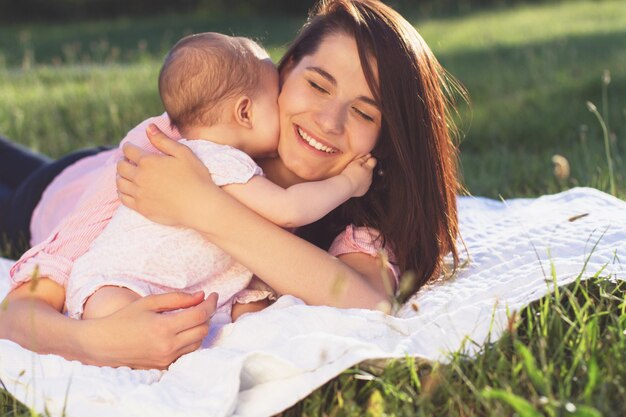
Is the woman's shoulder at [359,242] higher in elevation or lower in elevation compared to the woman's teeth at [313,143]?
lower

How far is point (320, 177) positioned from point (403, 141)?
297 mm

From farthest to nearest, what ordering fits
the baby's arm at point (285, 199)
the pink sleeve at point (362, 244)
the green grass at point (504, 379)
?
1. the pink sleeve at point (362, 244)
2. the baby's arm at point (285, 199)
3. the green grass at point (504, 379)

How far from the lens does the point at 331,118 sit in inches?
108

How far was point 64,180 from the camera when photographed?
388 cm

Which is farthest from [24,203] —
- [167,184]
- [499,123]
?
[499,123]

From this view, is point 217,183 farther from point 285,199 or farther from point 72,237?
point 72,237

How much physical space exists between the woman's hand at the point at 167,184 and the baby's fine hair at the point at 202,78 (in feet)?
0.38

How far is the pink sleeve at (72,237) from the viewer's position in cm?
278

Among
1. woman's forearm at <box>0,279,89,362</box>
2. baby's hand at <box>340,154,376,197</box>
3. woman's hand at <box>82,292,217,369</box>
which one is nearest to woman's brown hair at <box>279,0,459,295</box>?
baby's hand at <box>340,154,376,197</box>

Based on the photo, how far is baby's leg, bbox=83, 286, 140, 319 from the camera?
2436 millimetres

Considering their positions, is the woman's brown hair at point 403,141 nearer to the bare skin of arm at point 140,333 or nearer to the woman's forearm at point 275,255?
the woman's forearm at point 275,255

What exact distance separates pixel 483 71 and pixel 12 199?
4.87 m

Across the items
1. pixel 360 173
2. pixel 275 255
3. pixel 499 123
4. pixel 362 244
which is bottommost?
pixel 499 123

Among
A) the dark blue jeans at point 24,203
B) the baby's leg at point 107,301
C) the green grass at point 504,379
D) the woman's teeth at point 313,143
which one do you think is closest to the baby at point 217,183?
the baby's leg at point 107,301
